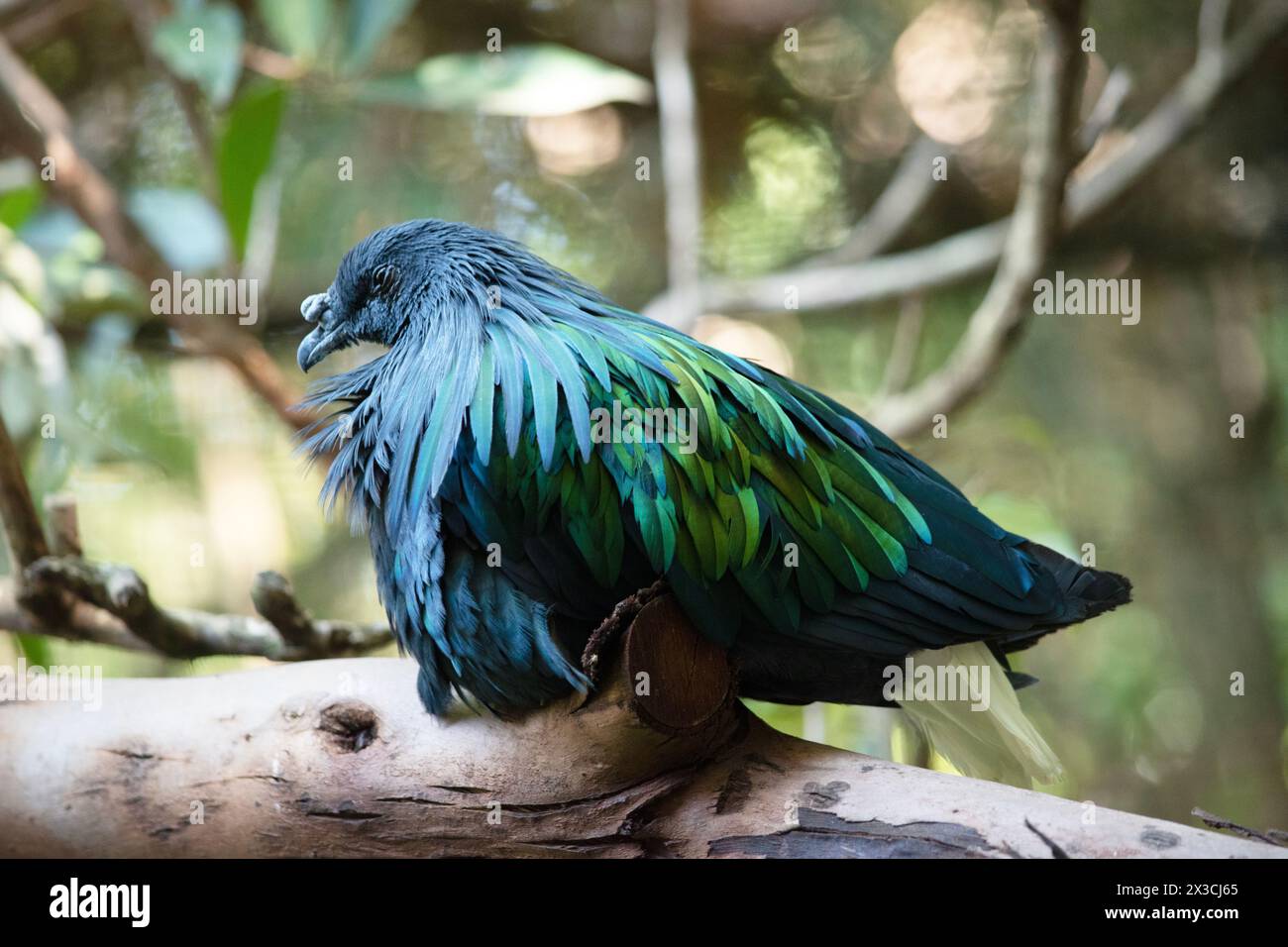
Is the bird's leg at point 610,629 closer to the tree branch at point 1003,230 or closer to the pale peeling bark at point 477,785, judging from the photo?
the pale peeling bark at point 477,785

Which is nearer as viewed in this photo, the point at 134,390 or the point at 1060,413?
the point at 134,390

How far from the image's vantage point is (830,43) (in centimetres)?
362

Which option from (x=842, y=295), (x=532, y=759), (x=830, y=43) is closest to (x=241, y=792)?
(x=532, y=759)

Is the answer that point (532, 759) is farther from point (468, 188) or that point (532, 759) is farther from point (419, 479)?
point (468, 188)

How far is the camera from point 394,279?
1.67 meters

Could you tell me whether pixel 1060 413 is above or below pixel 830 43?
below

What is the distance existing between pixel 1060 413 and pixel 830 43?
4.86 ft

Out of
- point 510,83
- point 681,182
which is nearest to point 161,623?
point 510,83

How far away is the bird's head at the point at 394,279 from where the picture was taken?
162 centimetres

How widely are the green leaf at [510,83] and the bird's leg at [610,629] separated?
170cm

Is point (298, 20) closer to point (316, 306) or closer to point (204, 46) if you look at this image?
point (204, 46)

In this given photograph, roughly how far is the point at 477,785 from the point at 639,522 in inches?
15.9
